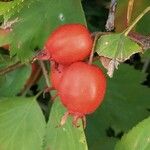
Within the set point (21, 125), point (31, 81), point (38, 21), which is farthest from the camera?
point (31, 81)

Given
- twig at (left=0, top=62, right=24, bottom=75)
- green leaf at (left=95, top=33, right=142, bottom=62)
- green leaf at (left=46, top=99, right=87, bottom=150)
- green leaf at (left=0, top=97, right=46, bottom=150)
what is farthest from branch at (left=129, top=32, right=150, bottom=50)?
twig at (left=0, top=62, right=24, bottom=75)

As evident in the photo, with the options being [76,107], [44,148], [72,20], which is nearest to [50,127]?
[44,148]

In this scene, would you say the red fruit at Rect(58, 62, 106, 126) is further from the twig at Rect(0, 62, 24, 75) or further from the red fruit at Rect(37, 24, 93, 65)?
the twig at Rect(0, 62, 24, 75)

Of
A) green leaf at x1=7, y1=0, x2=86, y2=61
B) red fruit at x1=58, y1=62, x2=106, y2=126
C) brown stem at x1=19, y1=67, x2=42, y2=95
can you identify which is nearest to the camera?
red fruit at x1=58, y1=62, x2=106, y2=126

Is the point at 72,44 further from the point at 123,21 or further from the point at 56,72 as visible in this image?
the point at 123,21

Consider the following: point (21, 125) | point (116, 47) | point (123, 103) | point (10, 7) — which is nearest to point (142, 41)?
point (116, 47)

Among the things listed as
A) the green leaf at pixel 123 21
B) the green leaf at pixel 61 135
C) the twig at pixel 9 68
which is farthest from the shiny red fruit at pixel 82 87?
the twig at pixel 9 68
